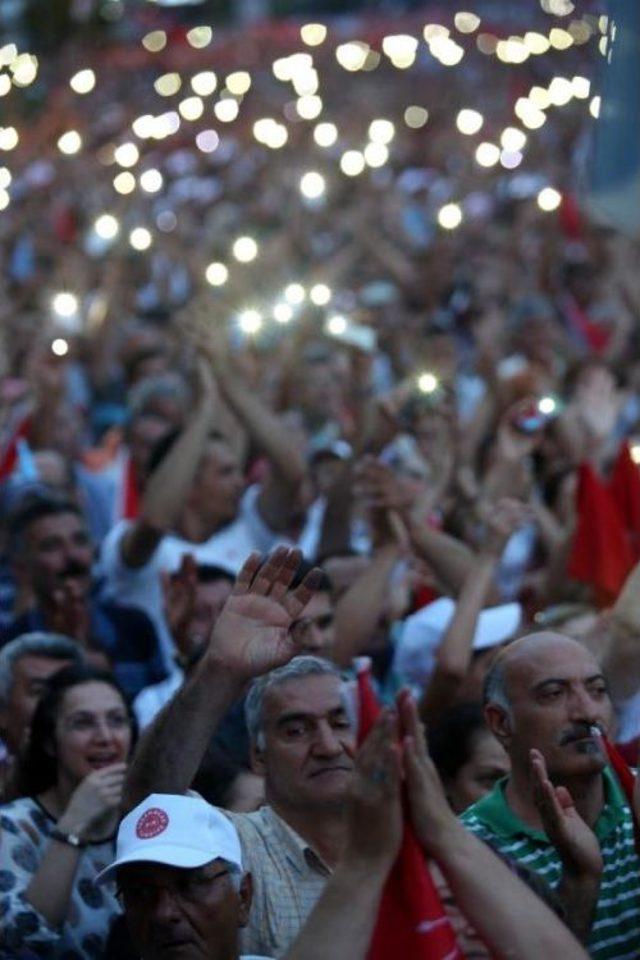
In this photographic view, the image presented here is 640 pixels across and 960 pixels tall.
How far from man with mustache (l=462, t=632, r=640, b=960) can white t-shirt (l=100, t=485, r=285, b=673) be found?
8.85ft

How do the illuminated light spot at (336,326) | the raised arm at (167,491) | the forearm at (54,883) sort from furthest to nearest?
the illuminated light spot at (336,326) → the raised arm at (167,491) → the forearm at (54,883)

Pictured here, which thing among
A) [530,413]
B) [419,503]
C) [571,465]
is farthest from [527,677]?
[571,465]

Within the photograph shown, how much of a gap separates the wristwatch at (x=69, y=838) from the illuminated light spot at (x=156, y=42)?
1734cm

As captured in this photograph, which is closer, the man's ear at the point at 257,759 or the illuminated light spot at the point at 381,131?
the man's ear at the point at 257,759

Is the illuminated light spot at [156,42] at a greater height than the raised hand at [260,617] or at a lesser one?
lesser

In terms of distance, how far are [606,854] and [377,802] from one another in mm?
1313

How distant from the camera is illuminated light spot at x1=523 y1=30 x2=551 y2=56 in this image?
59.2 ft

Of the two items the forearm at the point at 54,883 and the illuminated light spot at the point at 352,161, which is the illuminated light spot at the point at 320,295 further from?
the forearm at the point at 54,883

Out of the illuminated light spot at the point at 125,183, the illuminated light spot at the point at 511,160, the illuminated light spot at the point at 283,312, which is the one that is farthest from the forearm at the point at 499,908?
the illuminated light spot at the point at 511,160

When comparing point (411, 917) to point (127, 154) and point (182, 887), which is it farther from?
point (127, 154)

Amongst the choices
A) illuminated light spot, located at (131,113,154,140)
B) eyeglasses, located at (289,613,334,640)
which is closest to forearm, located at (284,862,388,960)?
eyeglasses, located at (289,613,334,640)

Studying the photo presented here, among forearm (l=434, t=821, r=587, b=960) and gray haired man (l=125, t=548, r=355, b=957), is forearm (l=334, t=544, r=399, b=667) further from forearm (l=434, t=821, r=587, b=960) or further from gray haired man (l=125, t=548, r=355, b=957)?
forearm (l=434, t=821, r=587, b=960)

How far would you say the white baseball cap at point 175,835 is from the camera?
4520 mm

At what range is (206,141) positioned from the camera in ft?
63.4
